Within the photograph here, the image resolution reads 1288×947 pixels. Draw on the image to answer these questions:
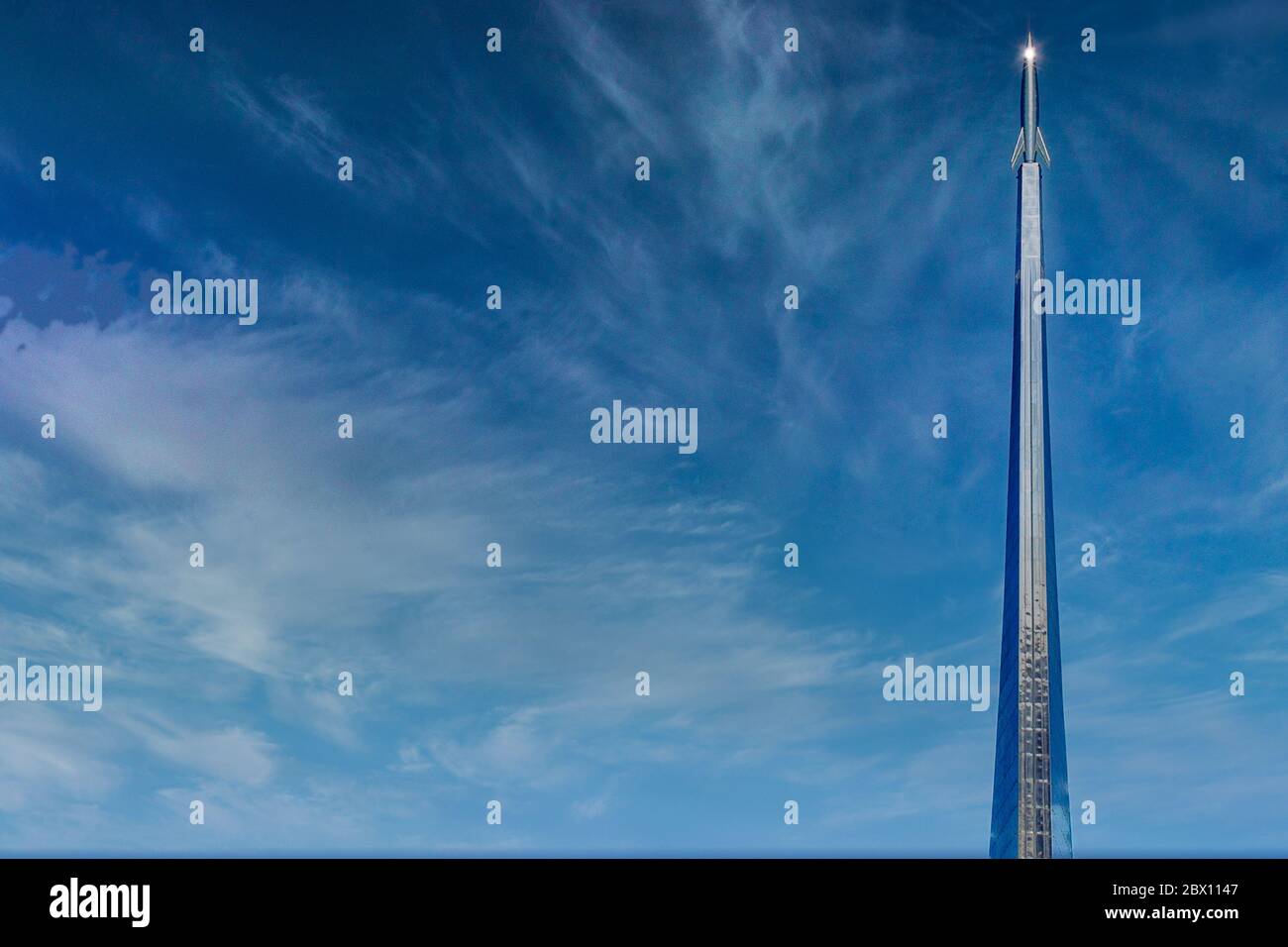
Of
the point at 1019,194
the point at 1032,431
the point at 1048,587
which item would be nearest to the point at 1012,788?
the point at 1048,587

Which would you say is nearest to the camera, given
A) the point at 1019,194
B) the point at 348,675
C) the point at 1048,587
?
the point at 348,675
